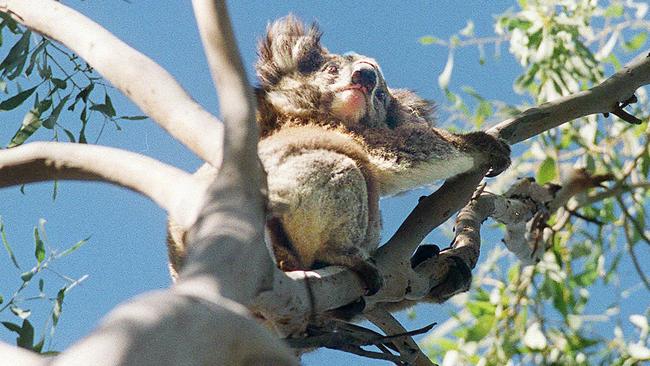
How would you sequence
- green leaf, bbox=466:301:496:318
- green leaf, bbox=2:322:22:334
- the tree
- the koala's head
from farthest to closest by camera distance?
green leaf, bbox=466:301:496:318, the koala's head, green leaf, bbox=2:322:22:334, the tree

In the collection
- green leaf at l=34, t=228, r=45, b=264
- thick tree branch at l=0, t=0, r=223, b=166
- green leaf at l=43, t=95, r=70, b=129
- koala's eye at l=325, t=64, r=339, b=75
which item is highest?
koala's eye at l=325, t=64, r=339, b=75

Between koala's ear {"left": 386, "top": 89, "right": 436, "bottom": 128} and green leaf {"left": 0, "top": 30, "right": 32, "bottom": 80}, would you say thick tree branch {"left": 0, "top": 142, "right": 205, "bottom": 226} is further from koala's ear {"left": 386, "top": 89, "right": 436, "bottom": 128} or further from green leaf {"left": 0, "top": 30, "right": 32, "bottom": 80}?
koala's ear {"left": 386, "top": 89, "right": 436, "bottom": 128}

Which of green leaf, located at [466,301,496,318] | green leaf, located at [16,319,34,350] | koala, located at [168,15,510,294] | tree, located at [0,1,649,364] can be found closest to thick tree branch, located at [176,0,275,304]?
tree, located at [0,1,649,364]

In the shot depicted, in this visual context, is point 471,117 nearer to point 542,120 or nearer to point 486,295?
point 486,295

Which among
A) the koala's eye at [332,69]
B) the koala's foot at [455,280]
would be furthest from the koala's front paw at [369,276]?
the koala's eye at [332,69]

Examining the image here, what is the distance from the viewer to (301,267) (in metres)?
2.21

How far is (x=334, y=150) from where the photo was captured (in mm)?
2484

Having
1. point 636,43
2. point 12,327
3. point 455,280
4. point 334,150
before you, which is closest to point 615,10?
point 636,43

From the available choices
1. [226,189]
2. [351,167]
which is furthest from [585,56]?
[226,189]

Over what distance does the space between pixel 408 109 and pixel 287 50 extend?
0.49 m

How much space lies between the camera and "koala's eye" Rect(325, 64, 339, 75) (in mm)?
3141

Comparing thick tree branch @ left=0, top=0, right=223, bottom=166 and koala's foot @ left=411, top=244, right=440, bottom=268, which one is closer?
thick tree branch @ left=0, top=0, right=223, bottom=166

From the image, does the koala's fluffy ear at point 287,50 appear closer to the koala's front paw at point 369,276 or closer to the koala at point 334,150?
the koala at point 334,150

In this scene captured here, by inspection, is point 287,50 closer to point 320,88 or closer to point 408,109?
point 320,88
